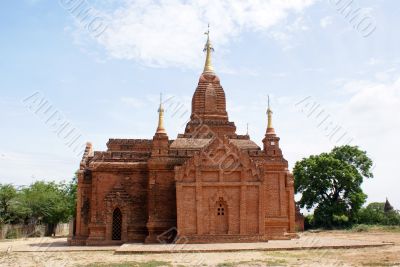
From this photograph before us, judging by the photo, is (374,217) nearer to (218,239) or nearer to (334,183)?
(334,183)

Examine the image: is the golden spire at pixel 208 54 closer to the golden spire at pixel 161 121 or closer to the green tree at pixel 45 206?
the golden spire at pixel 161 121

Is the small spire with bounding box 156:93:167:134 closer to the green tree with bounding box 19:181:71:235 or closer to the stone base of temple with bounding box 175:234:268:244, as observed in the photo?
the stone base of temple with bounding box 175:234:268:244

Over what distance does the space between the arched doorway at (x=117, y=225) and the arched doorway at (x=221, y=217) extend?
263 inches

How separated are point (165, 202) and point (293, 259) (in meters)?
11.9

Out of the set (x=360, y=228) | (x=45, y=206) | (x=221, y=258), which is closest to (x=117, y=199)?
(x=221, y=258)

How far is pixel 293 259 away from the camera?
63.5 ft

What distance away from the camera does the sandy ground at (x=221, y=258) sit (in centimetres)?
1814

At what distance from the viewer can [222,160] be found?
2830 cm

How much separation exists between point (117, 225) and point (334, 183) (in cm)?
2982

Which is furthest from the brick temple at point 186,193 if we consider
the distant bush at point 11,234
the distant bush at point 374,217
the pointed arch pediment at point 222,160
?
the distant bush at point 374,217

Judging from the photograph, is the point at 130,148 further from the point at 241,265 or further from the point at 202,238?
the point at 241,265

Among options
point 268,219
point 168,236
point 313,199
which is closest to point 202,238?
point 168,236

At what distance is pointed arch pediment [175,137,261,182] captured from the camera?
2800 cm

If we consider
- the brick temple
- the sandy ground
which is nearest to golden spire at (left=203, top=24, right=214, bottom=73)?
the brick temple
